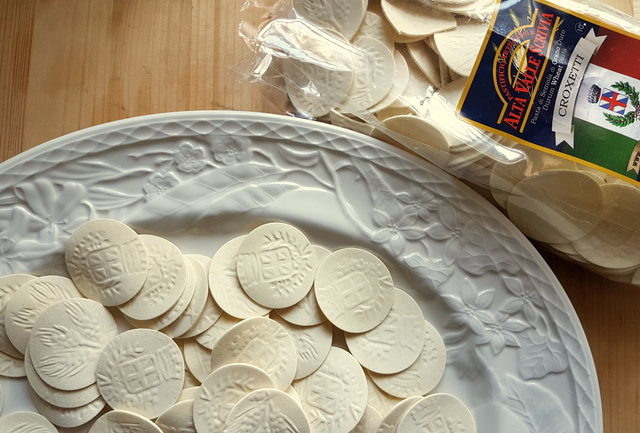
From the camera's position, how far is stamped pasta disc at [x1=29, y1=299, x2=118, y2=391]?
2.43 ft

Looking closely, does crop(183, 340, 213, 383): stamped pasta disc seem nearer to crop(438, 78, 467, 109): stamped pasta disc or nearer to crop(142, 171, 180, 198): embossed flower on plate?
crop(142, 171, 180, 198): embossed flower on plate

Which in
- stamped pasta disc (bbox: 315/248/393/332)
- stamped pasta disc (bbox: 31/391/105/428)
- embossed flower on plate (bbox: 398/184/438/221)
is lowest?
stamped pasta disc (bbox: 31/391/105/428)

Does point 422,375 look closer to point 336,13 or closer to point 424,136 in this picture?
point 424,136

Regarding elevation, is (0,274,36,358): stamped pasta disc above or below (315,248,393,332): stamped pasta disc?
below

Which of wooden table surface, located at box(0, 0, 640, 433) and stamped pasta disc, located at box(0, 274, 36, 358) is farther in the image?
wooden table surface, located at box(0, 0, 640, 433)

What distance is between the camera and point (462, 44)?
2.57 feet

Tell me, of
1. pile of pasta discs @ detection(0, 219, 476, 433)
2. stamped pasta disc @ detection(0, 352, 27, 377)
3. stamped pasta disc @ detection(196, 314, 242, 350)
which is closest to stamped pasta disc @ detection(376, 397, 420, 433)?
pile of pasta discs @ detection(0, 219, 476, 433)

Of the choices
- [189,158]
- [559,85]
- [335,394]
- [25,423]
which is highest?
[559,85]

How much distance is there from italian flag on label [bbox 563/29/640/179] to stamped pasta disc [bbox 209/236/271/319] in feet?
1.45

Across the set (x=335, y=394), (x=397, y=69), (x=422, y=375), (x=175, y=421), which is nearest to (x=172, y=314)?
(x=175, y=421)

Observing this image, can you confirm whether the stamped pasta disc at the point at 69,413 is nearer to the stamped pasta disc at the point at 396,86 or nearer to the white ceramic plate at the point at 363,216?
the white ceramic plate at the point at 363,216

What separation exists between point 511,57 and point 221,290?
0.47 meters

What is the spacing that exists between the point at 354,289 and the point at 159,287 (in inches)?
9.9

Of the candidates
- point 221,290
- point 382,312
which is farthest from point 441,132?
point 221,290
